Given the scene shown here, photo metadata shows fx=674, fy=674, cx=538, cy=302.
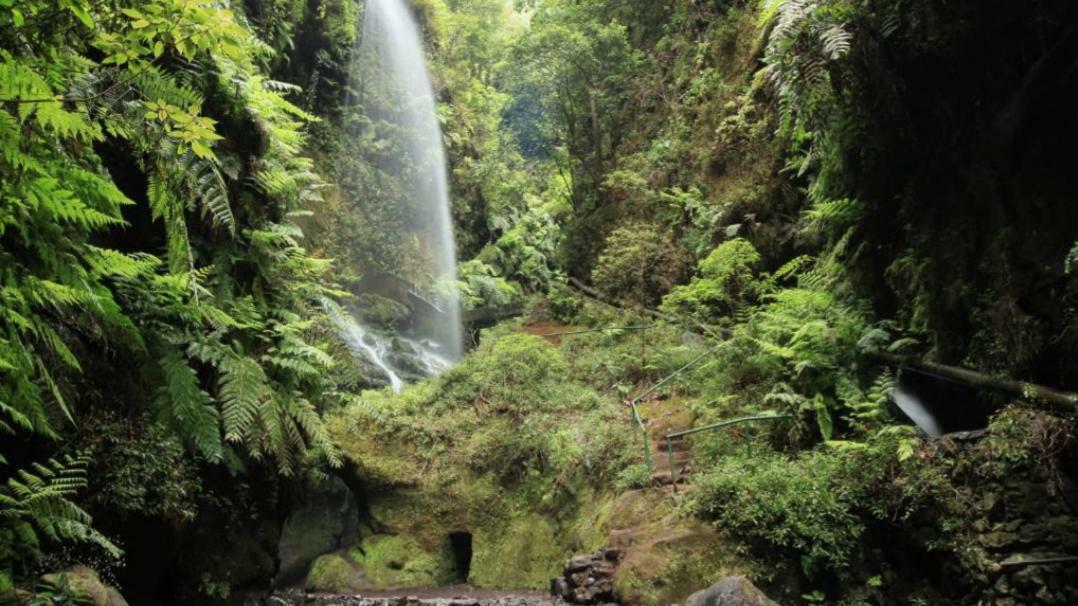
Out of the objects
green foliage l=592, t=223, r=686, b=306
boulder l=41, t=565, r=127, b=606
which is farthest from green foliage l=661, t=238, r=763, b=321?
boulder l=41, t=565, r=127, b=606

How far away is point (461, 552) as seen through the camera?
12188mm

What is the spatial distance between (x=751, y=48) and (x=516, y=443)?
29.5 feet

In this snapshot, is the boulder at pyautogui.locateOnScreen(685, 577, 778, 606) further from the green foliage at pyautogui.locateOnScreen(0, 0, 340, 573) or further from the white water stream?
the white water stream

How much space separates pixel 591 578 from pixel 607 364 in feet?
17.4

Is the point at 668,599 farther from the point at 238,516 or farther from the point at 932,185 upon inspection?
the point at 932,185

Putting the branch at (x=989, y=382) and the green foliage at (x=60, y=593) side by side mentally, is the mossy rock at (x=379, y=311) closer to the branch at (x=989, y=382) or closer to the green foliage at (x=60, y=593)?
the branch at (x=989, y=382)

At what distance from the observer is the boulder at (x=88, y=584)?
3.81 m

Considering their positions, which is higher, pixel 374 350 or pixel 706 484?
pixel 706 484

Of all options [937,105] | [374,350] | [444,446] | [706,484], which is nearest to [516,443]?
[444,446]

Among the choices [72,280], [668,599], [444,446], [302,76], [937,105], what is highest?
[302,76]

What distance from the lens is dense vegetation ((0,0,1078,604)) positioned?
3865mm

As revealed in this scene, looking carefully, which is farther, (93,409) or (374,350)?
(374,350)

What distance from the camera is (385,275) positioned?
18328 mm

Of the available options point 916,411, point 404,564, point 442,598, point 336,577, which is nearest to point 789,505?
point 916,411
